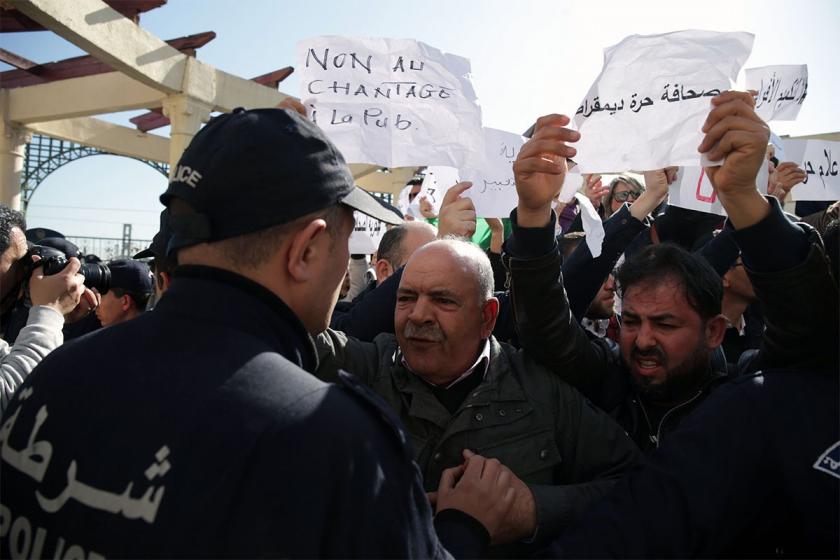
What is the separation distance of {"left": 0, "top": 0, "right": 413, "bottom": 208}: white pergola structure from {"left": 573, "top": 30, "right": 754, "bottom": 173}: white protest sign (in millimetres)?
5218

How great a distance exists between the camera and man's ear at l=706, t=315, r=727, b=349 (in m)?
2.24

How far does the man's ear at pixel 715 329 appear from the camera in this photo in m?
2.24

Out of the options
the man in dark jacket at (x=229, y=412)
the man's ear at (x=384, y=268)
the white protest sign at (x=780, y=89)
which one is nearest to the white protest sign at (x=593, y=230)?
the white protest sign at (x=780, y=89)

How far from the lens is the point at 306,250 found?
1.16m

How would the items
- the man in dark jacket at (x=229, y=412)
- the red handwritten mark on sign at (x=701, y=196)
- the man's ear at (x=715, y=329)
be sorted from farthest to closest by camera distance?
1. the red handwritten mark on sign at (x=701, y=196)
2. the man's ear at (x=715, y=329)
3. the man in dark jacket at (x=229, y=412)

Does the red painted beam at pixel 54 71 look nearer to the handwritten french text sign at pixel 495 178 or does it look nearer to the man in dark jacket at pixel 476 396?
the handwritten french text sign at pixel 495 178

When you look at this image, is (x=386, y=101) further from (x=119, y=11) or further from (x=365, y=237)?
(x=119, y=11)

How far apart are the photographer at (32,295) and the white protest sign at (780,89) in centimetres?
297

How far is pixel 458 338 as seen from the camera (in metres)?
2.27

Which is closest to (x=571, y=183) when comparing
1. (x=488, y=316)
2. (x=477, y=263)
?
(x=477, y=263)

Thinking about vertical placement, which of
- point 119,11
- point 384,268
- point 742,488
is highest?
point 119,11

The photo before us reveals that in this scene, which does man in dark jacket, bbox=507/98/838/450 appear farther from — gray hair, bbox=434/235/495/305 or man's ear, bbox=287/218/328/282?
man's ear, bbox=287/218/328/282

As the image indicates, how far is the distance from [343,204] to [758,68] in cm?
258

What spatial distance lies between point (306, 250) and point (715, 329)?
65.7 inches
